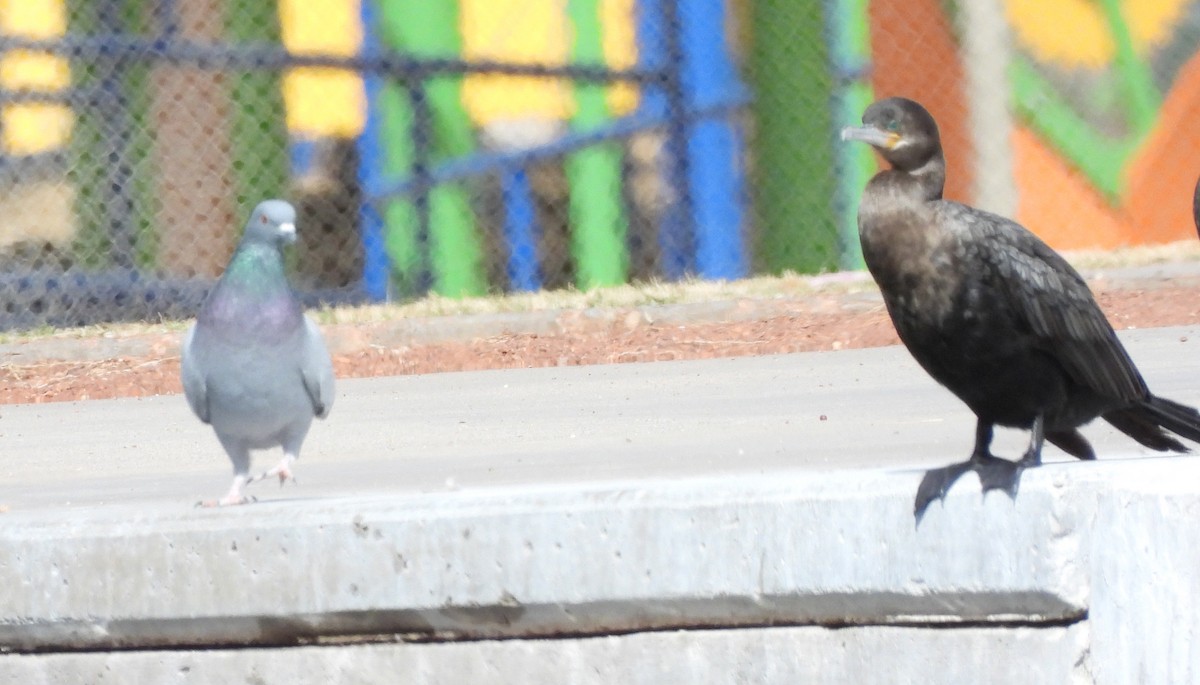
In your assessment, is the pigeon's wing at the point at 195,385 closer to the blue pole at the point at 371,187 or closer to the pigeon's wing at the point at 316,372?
the pigeon's wing at the point at 316,372

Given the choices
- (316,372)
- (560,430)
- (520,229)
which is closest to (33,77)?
(520,229)

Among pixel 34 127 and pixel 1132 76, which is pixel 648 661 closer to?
pixel 34 127

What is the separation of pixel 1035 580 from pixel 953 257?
2.06ft

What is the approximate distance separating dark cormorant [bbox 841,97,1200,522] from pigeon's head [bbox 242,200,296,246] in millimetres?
1267

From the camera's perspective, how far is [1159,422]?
3.79 meters

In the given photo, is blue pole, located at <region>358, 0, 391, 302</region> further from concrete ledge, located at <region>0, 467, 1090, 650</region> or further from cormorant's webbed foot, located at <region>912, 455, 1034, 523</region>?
cormorant's webbed foot, located at <region>912, 455, 1034, 523</region>

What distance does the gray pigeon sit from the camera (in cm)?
405

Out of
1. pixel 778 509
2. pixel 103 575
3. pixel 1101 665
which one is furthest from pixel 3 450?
pixel 1101 665

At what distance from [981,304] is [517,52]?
6.68m

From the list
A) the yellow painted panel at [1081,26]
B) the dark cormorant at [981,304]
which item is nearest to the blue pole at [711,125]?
the yellow painted panel at [1081,26]

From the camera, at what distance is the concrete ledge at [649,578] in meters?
3.21

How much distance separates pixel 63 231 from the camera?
9719 millimetres

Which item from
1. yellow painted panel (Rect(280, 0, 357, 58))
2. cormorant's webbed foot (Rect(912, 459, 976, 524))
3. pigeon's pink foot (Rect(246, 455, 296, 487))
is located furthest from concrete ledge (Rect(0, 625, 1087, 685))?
yellow painted panel (Rect(280, 0, 357, 58))

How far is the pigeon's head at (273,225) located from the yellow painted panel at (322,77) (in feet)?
18.4
